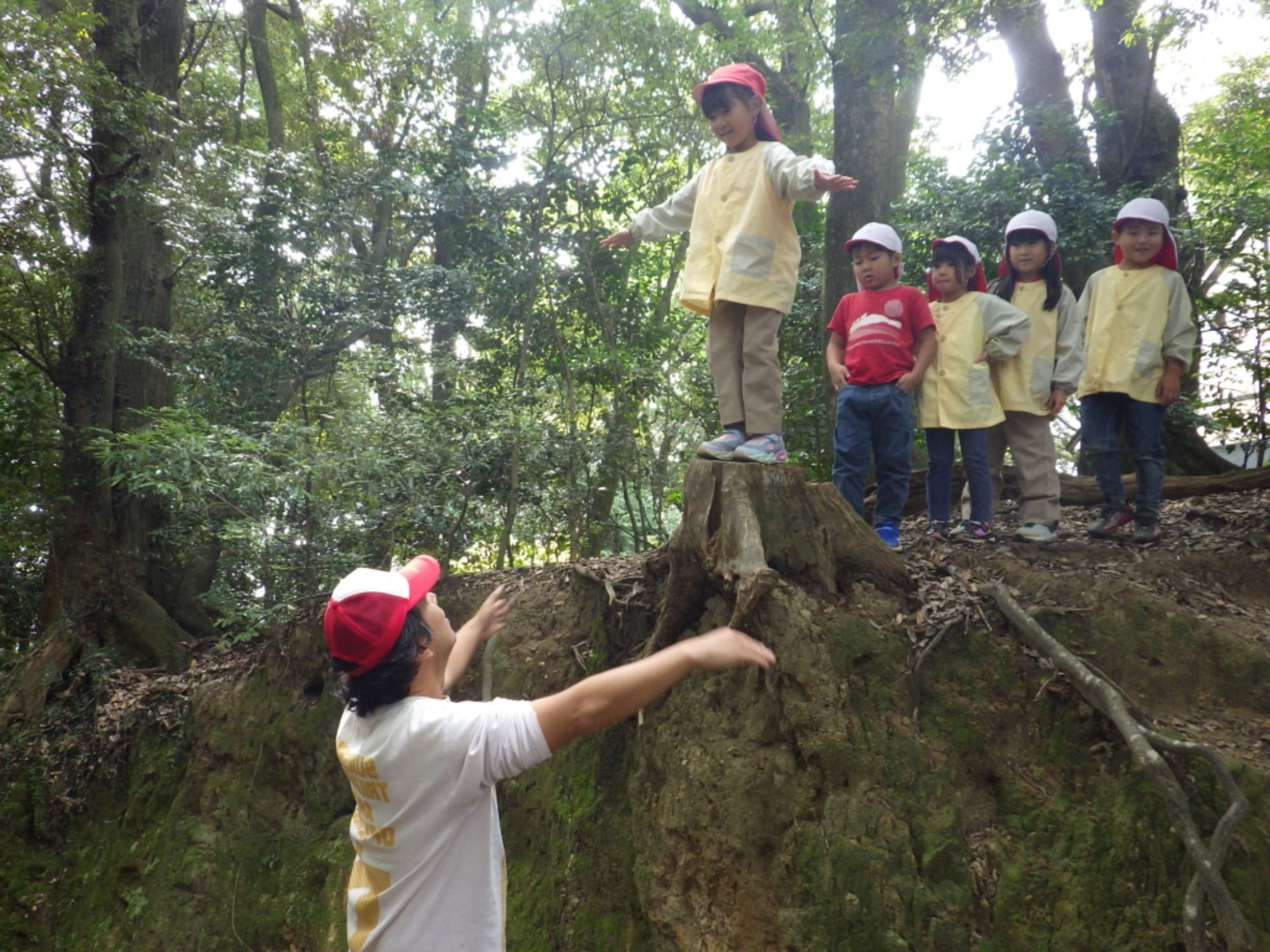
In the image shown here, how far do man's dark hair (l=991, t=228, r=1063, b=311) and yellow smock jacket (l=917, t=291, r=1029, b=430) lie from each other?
0.23m

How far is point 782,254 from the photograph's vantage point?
4.61m

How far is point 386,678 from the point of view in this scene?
230 centimetres

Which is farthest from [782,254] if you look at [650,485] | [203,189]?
[203,189]

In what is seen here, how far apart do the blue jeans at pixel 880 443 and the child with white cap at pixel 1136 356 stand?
1.21 meters

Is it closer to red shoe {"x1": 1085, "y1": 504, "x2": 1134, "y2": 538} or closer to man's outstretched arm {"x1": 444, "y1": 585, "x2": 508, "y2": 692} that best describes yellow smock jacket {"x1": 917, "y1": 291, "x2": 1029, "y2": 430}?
red shoe {"x1": 1085, "y1": 504, "x2": 1134, "y2": 538}

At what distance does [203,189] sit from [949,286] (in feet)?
26.4

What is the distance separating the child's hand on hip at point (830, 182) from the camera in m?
3.96

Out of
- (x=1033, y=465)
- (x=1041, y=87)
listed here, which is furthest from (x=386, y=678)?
(x=1041, y=87)

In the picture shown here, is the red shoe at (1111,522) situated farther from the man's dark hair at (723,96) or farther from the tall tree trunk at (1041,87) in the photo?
the tall tree trunk at (1041,87)

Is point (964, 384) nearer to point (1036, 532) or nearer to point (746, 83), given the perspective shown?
point (1036, 532)

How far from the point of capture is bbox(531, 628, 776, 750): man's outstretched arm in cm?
207


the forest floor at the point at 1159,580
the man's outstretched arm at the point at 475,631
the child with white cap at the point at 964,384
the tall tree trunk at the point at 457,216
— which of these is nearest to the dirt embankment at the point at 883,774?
the forest floor at the point at 1159,580

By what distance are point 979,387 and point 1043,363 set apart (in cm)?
48

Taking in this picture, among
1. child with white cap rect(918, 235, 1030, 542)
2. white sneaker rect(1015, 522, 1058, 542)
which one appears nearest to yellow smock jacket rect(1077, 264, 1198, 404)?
child with white cap rect(918, 235, 1030, 542)
